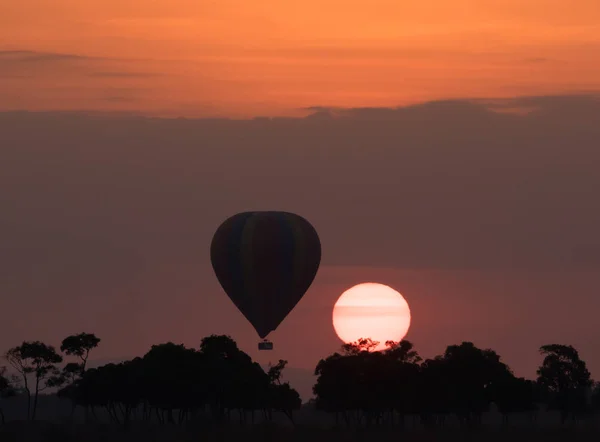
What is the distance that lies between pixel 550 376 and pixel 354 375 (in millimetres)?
26176

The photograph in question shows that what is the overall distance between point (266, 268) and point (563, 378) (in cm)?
4180

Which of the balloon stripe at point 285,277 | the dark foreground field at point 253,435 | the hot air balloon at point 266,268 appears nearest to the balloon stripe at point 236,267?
the hot air balloon at point 266,268

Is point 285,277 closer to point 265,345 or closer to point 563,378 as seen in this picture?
point 265,345

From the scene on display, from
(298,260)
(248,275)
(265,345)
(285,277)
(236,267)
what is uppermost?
(298,260)

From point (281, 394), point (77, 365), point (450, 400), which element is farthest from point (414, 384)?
point (77, 365)

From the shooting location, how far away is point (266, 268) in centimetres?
13362

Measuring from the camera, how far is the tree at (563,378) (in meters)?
158

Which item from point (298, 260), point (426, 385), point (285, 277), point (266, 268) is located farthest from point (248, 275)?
point (426, 385)

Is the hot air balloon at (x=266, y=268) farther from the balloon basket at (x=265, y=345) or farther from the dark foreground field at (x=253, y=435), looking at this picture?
the dark foreground field at (x=253, y=435)

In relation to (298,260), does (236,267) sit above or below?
below

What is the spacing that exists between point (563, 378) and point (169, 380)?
150 feet

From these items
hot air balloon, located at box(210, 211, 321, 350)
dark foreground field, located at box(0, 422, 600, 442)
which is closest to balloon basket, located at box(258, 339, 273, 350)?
hot air balloon, located at box(210, 211, 321, 350)

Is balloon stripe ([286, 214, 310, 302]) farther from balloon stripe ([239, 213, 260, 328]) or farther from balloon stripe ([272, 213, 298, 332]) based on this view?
balloon stripe ([239, 213, 260, 328])

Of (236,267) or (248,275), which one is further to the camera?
(236,267)
